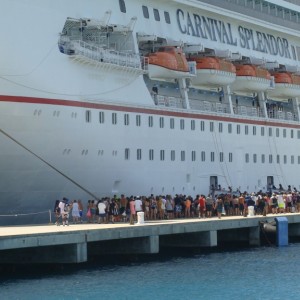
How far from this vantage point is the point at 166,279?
31.6 meters

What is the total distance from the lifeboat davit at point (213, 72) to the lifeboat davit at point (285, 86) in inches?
257

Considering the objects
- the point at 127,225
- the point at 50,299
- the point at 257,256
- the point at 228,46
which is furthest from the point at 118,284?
the point at 228,46

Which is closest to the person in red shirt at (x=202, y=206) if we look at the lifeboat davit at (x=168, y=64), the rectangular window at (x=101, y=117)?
the rectangular window at (x=101, y=117)

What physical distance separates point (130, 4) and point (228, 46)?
30.5 feet

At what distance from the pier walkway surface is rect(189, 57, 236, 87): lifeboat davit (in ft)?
28.5

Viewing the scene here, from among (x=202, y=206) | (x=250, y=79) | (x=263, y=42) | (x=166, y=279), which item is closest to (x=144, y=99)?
(x=202, y=206)

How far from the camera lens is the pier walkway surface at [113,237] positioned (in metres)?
31.3

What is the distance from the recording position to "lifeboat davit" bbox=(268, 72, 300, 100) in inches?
2226

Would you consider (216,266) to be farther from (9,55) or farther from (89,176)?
(9,55)

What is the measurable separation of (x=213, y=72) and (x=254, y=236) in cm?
1020

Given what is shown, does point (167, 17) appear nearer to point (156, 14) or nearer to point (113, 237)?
point (156, 14)

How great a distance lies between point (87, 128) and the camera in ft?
128

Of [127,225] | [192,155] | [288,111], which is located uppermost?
[288,111]

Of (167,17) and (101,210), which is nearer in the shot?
(101,210)
